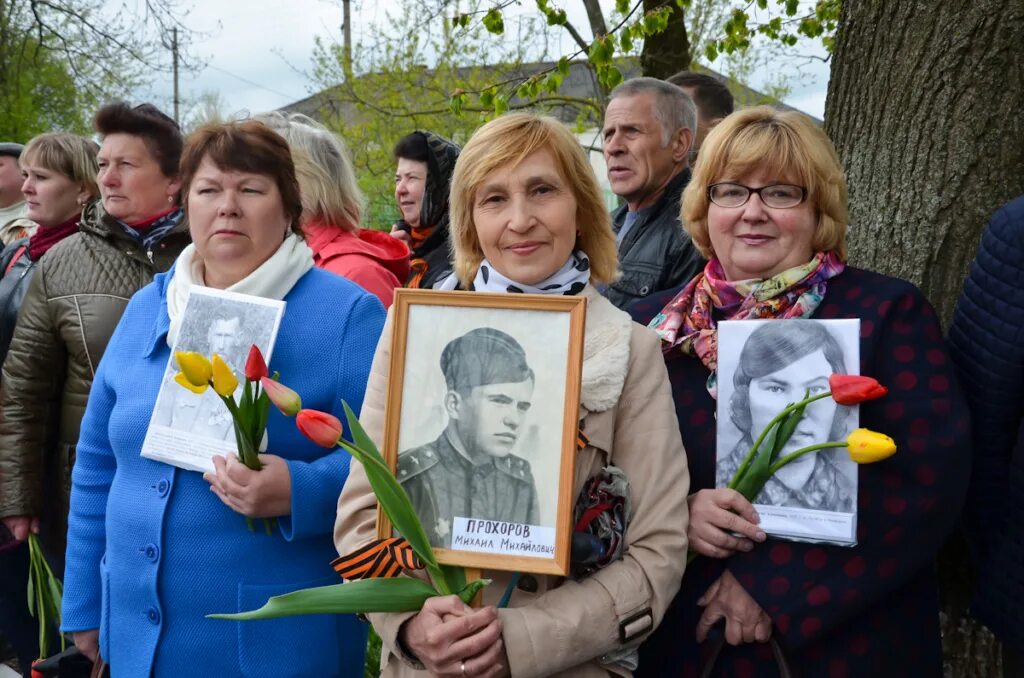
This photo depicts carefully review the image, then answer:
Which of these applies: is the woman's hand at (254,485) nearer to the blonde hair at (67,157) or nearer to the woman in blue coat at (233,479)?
the woman in blue coat at (233,479)

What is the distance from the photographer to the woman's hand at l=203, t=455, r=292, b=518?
236 cm

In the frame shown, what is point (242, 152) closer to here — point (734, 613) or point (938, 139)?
point (734, 613)

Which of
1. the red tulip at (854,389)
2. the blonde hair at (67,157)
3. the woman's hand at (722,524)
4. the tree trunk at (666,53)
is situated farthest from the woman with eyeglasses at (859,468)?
the tree trunk at (666,53)

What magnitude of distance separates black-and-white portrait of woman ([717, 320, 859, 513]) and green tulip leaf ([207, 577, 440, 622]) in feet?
2.57

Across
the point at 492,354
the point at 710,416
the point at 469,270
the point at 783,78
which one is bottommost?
the point at 710,416

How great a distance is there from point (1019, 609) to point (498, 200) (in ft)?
5.04

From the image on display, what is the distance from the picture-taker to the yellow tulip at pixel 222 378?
195cm

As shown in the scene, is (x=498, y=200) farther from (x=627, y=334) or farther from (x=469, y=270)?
(x=627, y=334)

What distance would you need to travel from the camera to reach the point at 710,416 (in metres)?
2.36

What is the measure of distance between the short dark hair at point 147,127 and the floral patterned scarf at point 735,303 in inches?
82.5

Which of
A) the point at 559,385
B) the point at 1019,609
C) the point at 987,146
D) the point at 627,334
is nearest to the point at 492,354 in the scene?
the point at 559,385

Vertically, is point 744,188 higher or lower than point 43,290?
higher

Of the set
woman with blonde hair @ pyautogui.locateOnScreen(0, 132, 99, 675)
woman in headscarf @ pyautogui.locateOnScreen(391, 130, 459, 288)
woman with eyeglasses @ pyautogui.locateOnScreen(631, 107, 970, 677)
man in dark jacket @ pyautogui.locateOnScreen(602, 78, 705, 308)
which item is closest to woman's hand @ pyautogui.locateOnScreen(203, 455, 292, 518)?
woman with eyeglasses @ pyautogui.locateOnScreen(631, 107, 970, 677)

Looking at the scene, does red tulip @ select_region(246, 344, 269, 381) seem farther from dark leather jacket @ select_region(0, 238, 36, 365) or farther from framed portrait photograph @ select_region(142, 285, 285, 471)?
dark leather jacket @ select_region(0, 238, 36, 365)
